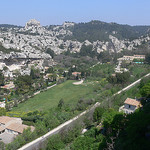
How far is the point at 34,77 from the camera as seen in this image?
4906 cm

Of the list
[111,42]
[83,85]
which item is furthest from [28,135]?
[111,42]

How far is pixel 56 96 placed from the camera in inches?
1474

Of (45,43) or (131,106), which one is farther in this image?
(45,43)

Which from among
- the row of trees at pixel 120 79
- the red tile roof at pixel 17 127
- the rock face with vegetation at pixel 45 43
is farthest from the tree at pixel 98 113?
the rock face with vegetation at pixel 45 43

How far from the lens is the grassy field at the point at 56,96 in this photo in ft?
104

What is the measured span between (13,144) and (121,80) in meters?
24.7

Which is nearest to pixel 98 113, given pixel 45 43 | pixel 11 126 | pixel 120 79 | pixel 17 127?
pixel 17 127

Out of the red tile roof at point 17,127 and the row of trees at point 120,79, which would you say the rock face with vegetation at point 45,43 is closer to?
the row of trees at point 120,79

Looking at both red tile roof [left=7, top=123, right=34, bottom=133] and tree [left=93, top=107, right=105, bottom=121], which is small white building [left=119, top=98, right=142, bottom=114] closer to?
tree [left=93, top=107, right=105, bottom=121]

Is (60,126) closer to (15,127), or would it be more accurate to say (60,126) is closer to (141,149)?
(15,127)

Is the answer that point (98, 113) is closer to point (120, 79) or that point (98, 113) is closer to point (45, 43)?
point (120, 79)

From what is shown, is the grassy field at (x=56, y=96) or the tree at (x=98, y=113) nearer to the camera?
the tree at (x=98, y=113)

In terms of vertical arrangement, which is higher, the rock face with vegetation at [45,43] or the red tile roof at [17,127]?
the rock face with vegetation at [45,43]

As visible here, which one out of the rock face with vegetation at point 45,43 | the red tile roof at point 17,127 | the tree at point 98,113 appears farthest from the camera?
the rock face with vegetation at point 45,43
